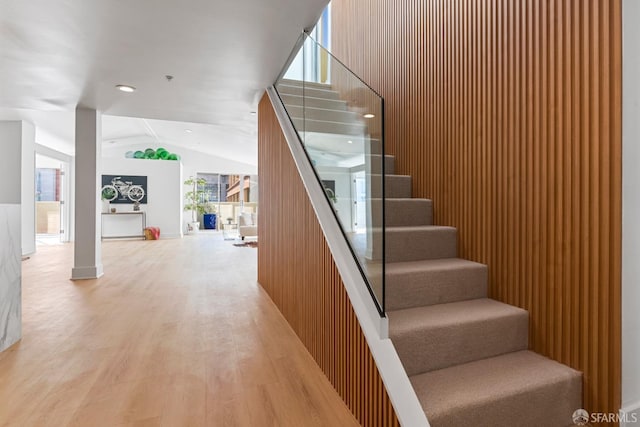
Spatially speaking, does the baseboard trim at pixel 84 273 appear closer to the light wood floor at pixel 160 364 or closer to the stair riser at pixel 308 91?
the light wood floor at pixel 160 364

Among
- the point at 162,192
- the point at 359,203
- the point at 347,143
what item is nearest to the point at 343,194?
the point at 359,203

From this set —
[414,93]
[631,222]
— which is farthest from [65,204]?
[631,222]

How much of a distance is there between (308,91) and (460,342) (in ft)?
7.33

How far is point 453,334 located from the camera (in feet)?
5.37

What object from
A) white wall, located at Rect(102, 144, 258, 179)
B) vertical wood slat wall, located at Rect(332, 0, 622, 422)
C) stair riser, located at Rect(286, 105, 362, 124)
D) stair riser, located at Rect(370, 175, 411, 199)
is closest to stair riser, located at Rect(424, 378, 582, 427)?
vertical wood slat wall, located at Rect(332, 0, 622, 422)

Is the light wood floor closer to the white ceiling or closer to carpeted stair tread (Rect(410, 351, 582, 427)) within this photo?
carpeted stair tread (Rect(410, 351, 582, 427))

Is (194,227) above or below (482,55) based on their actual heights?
below

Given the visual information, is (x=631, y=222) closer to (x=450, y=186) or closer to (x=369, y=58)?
(x=450, y=186)

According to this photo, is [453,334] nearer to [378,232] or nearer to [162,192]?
[378,232]

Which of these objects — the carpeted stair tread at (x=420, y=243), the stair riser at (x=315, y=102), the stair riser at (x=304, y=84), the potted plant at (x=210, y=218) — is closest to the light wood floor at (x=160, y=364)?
the carpeted stair tread at (x=420, y=243)

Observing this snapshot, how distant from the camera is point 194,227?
12820mm

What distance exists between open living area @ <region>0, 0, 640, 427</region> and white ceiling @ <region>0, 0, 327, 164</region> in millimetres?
26

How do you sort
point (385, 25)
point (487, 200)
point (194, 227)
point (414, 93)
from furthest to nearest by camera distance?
1. point (194, 227)
2. point (385, 25)
3. point (414, 93)
4. point (487, 200)

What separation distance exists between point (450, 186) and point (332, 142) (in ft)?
3.11
